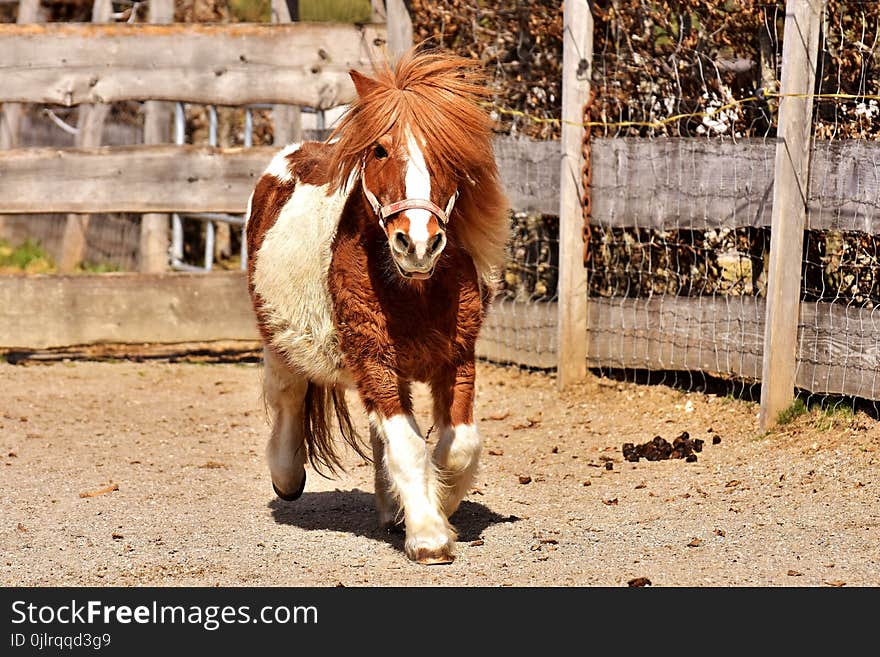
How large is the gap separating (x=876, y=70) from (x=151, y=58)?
5284mm

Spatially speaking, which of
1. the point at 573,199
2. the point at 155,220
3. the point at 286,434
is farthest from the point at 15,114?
the point at 286,434

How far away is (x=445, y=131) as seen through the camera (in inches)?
179

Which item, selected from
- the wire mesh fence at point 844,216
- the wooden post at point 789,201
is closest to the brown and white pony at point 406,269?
the wooden post at point 789,201

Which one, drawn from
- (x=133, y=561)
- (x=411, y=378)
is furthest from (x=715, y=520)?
(x=133, y=561)

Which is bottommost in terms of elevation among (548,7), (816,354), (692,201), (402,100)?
(816,354)

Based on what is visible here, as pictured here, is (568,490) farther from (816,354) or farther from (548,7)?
(548,7)

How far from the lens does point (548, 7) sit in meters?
8.38

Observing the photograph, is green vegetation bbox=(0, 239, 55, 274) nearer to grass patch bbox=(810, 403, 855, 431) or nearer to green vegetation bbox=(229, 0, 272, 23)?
green vegetation bbox=(229, 0, 272, 23)

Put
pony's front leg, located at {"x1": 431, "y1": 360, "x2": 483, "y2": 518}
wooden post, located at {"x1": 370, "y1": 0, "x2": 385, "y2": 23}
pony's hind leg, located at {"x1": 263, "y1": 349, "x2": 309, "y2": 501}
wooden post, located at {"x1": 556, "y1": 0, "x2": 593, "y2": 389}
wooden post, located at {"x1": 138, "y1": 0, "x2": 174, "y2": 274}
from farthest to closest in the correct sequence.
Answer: wooden post, located at {"x1": 138, "y1": 0, "x2": 174, "y2": 274}, wooden post, located at {"x1": 370, "y1": 0, "x2": 385, "y2": 23}, wooden post, located at {"x1": 556, "y1": 0, "x2": 593, "y2": 389}, pony's hind leg, located at {"x1": 263, "y1": 349, "x2": 309, "y2": 501}, pony's front leg, located at {"x1": 431, "y1": 360, "x2": 483, "y2": 518}

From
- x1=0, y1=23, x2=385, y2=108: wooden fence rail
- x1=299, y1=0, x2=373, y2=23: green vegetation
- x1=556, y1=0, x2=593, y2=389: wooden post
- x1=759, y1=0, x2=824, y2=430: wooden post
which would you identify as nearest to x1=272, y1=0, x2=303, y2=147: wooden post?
x1=0, y1=23, x2=385, y2=108: wooden fence rail

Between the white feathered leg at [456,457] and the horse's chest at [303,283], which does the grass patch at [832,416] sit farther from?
the horse's chest at [303,283]

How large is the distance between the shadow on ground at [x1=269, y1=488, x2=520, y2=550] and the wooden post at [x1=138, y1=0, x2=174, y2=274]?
13.4 ft

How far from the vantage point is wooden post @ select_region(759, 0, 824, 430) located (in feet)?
20.5

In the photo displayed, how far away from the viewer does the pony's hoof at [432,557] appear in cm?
468
